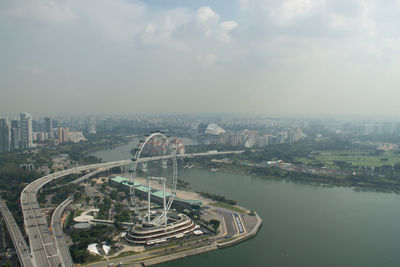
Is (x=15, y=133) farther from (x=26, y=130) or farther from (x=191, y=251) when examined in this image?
(x=191, y=251)

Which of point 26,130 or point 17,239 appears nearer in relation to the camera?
point 17,239

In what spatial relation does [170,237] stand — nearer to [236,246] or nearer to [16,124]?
[236,246]

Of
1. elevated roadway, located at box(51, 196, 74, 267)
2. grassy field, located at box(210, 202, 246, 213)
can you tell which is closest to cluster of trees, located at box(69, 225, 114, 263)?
elevated roadway, located at box(51, 196, 74, 267)

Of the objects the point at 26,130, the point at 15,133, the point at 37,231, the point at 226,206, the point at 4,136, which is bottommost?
the point at 226,206

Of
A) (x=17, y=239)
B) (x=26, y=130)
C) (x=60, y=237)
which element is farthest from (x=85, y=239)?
(x=26, y=130)

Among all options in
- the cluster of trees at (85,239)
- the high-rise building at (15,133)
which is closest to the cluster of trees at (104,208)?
the cluster of trees at (85,239)
